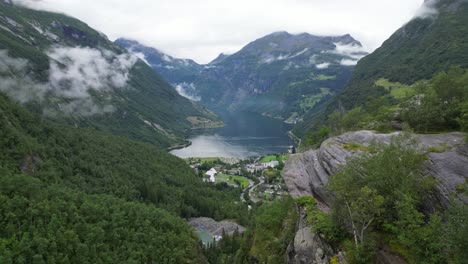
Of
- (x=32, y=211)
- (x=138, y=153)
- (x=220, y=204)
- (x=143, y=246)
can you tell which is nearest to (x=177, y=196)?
(x=220, y=204)

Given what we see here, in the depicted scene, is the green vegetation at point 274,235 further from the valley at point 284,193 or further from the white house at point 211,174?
the white house at point 211,174

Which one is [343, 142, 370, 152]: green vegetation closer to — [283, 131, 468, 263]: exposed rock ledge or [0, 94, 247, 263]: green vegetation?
[283, 131, 468, 263]: exposed rock ledge

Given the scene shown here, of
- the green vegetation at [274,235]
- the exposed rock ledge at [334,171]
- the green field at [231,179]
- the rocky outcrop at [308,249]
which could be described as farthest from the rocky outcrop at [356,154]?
the green field at [231,179]

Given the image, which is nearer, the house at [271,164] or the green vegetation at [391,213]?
the green vegetation at [391,213]

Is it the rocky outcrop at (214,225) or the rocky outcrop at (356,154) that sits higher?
the rocky outcrop at (356,154)

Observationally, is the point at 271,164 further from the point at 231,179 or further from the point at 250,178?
the point at 231,179

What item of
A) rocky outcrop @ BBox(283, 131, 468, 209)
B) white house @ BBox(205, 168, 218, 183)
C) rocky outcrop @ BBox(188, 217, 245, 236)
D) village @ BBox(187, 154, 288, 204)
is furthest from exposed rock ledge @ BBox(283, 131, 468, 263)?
white house @ BBox(205, 168, 218, 183)

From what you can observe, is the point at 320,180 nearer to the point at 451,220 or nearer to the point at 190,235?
the point at 451,220

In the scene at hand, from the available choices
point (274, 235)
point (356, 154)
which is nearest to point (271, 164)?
point (274, 235)
